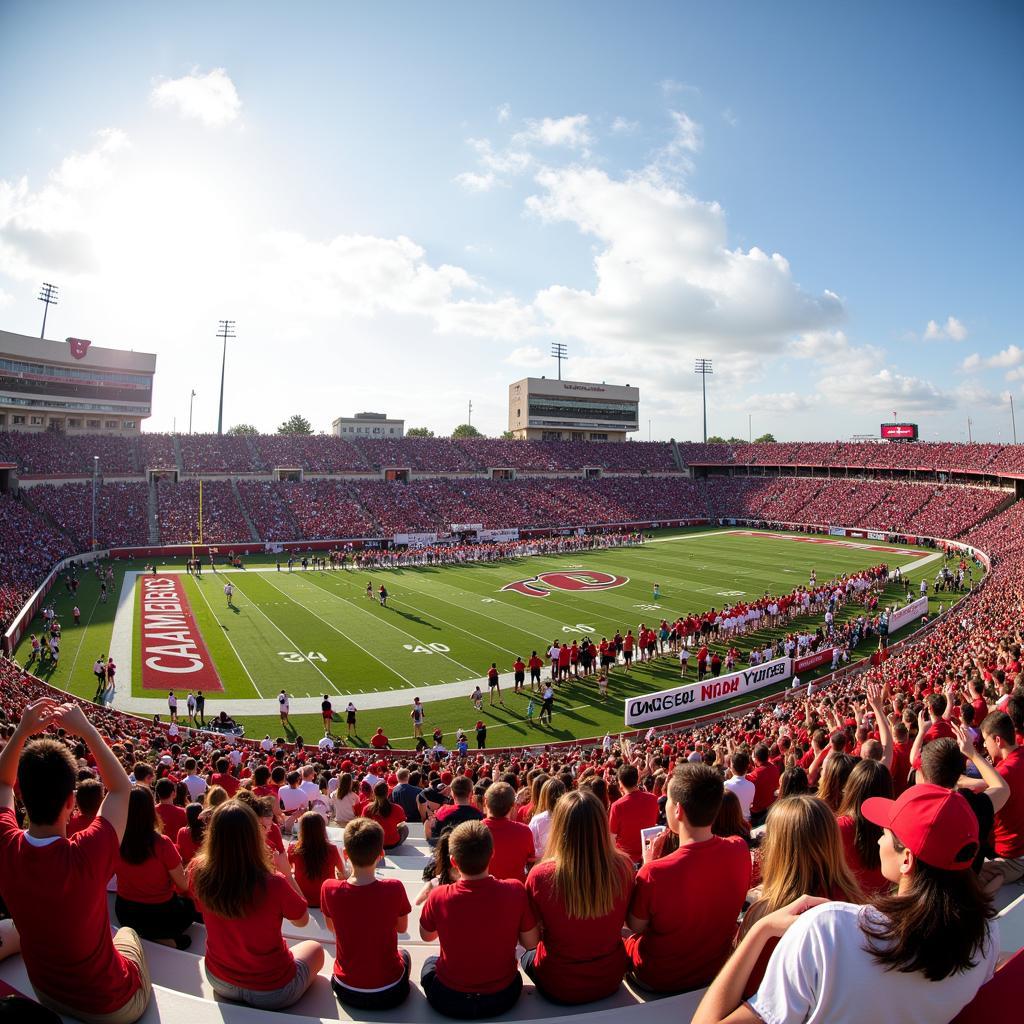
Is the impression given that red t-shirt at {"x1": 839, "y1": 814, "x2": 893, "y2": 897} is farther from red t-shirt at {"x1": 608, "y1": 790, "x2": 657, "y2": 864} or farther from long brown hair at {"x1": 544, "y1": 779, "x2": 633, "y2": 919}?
red t-shirt at {"x1": 608, "y1": 790, "x2": 657, "y2": 864}

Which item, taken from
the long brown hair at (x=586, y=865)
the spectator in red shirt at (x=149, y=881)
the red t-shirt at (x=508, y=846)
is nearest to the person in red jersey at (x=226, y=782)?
the spectator in red shirt at (x=149, y=881)

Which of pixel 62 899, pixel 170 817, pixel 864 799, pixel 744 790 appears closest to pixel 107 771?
pixel 62 899

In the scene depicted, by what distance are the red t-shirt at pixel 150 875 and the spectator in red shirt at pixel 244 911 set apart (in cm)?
104

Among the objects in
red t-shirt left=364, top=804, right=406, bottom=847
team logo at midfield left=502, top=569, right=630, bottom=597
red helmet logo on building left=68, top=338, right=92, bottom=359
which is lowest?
team logo at midfield left=502, top=569, right=630, bottom=597

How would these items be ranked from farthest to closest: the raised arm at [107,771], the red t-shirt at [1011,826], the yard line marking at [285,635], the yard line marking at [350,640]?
1. the yard line marking at [350,640]
2. the yard line marking at [285,635]
3. the red t-shirt at [1011,826]
4. the raised arm at [107,771]

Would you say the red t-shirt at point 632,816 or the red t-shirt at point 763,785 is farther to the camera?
the red t-shirt at point 763,785

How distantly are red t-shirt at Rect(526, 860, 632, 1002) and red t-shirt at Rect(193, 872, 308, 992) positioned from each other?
1293mm

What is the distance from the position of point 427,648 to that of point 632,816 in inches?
851

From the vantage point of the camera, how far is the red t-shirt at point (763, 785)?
772 cm

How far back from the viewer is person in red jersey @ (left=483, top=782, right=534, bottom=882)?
5.06m

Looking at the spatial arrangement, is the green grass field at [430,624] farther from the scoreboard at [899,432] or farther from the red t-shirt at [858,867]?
the scoreboard at [899,432]

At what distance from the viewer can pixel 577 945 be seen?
360 centimetres

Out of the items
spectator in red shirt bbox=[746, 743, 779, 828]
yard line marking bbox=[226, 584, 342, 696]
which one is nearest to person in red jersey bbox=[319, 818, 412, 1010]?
spectator in red shirt bbox=[746, 743, 779, 828]

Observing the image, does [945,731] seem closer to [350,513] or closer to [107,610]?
[107,610]
